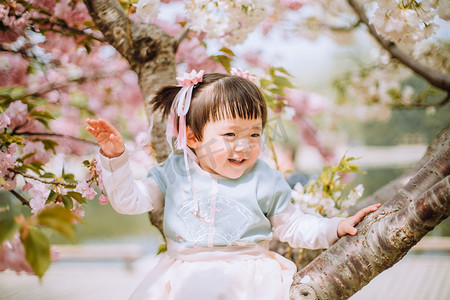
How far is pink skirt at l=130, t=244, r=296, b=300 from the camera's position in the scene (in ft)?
3.13

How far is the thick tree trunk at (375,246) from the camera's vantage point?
833 mm


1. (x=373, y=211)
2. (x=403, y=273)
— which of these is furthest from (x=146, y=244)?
(x=373, y=211)

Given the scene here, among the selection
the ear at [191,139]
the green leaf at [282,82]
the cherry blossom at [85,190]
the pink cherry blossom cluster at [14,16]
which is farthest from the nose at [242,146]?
the pink cherry blossom cluster at [14,16]

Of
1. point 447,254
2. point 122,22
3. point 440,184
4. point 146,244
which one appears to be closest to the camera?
point 440,184

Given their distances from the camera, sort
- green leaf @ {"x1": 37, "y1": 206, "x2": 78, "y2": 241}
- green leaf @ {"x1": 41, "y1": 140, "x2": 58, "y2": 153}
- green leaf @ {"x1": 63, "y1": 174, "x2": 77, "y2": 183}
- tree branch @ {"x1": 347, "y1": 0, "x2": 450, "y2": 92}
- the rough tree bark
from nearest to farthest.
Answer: green leaf @ {"x1": 37, "y1": 206, "x2": 78, "y2": 241}, the rough tree bark, green leaf @ {"x1": 63, "y1": 174, "x2": 77, "y2": 183}, green leaf @ {"x1": 41, "y1": 140, "x2": 58, "y2": 153}, tree branch @ {"x1": 347, "y1": 0, "x2": 450, "y2": 92}

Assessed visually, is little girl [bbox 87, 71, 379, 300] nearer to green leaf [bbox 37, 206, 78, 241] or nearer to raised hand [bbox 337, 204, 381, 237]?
raised hand [bbox 337, 204, 381, 237]

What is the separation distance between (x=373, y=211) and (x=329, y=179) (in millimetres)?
457

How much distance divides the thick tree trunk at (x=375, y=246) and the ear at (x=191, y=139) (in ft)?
1.50

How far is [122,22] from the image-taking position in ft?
4.46

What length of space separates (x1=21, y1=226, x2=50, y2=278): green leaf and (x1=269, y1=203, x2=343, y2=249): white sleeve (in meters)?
0.67

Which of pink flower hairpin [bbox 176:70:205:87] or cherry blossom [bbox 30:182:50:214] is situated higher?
pink flower hairpin [bbox 176:70:205:87]

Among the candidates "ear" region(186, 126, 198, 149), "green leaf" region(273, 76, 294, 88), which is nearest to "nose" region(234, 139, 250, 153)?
"ear" region(186, 126, 198, 149)

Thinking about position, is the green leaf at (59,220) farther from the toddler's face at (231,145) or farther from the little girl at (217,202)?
the toddler's face at (231,145)

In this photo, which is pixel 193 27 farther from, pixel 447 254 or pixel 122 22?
pixel 447 254
